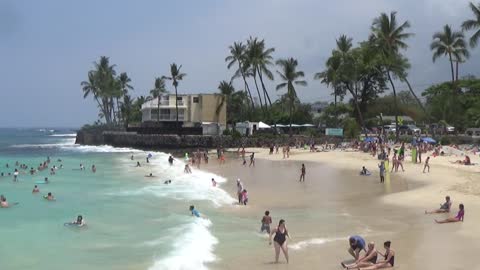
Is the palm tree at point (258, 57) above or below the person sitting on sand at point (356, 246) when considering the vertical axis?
above

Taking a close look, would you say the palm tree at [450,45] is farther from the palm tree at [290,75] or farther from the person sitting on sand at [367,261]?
the person sitting on sand at [367,261]

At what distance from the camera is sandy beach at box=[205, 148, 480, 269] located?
41.5ft

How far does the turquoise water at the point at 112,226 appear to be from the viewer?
1365 centimetres

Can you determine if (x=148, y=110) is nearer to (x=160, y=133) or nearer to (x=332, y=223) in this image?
(x=160, y=133)

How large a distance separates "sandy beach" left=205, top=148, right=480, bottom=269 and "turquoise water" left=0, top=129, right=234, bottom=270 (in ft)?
3.86

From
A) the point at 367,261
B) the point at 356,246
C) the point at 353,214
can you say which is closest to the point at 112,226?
the point at 353,214

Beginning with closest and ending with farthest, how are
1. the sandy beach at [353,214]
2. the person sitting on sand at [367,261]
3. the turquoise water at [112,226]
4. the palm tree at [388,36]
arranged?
the person sitting on sand at [367,261] < the sandy beach at [353,214] < the turquoise water at [112,226] < the palm tree at [388,36]

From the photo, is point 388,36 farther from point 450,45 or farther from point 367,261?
point 367,261

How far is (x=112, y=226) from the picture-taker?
18.4 m

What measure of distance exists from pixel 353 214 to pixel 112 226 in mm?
8869

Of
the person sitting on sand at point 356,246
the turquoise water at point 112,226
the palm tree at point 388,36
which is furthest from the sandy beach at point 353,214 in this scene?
the palm tree at point 388,36

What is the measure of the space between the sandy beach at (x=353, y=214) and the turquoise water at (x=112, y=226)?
118cm

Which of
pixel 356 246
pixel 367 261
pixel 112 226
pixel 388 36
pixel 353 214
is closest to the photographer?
pixel 367 261

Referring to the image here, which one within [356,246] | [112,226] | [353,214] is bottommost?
[112,226]
